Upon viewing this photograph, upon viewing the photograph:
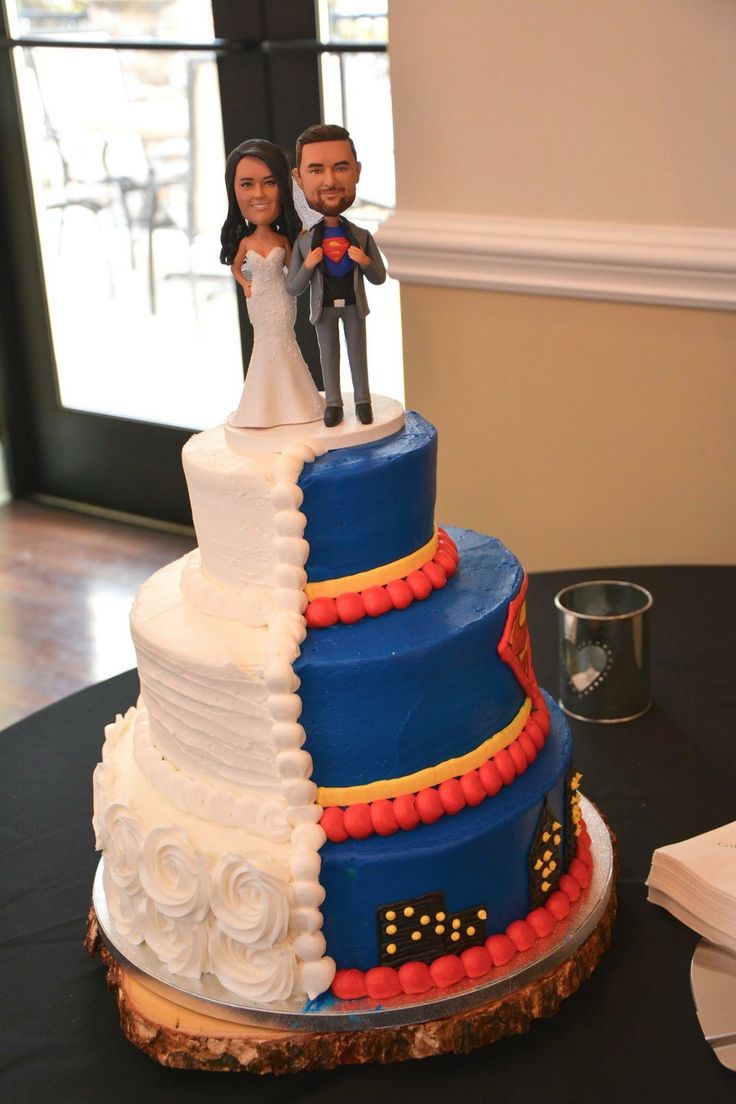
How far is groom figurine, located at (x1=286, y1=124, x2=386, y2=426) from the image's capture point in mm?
1218

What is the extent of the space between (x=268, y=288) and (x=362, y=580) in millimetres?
291

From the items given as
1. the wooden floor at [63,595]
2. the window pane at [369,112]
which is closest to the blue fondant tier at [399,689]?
the window pane at [369,112]

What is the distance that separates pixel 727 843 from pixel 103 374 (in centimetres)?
300

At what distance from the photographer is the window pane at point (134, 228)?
3518mm

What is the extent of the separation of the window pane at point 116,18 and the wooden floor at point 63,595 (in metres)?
1.37

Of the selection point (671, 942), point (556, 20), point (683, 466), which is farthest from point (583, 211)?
point (671, 942)

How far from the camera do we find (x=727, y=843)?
4.50 feet

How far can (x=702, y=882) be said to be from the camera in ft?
4.23

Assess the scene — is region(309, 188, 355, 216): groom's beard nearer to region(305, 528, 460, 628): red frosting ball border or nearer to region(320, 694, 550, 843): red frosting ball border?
region(305, 528, 460, 628): red frosting ball border

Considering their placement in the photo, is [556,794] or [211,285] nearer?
[556,794]

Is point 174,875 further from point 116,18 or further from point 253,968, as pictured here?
point 116,18

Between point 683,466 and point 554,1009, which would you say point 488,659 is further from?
point 683,466

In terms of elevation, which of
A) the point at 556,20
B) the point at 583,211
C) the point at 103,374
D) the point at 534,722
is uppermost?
the point at 556,20

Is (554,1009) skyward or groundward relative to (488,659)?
groundward
